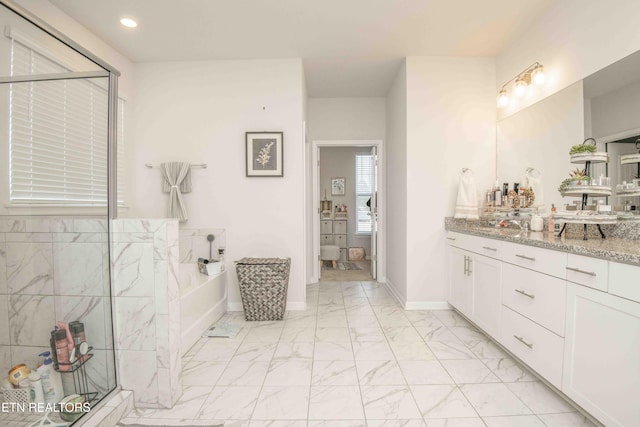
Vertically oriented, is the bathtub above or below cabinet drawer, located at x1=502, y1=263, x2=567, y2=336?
below

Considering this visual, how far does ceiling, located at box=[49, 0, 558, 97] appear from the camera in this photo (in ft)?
7.62

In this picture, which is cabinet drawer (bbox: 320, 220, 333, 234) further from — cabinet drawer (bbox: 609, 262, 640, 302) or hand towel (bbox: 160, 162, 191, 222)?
cabinet drawer (bbox: 609, 262, 640, 302)

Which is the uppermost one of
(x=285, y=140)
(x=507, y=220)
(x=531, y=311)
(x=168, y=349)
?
(x=285, y=140)

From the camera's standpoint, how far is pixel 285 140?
3180 mm

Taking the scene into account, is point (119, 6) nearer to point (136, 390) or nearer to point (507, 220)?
point (136, 390)

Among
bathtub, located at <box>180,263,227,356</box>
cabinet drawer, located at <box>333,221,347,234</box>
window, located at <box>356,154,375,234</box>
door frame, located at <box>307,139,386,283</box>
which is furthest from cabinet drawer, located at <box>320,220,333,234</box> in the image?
bathtub, located at <box>180,263,227,356</box>

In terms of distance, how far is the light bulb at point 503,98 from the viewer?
294cm

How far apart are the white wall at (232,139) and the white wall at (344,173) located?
332cm

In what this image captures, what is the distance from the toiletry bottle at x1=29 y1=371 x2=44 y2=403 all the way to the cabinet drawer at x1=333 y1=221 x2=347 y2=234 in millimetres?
4938

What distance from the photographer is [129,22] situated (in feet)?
8.23

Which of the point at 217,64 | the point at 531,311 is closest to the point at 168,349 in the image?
the point at 531,311

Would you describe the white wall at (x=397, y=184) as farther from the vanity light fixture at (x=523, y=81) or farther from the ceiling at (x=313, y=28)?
the vanity light fixture at (x=523, y=81)

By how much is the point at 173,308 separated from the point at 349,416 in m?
1.08

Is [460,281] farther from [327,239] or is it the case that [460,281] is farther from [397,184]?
[327,239]
